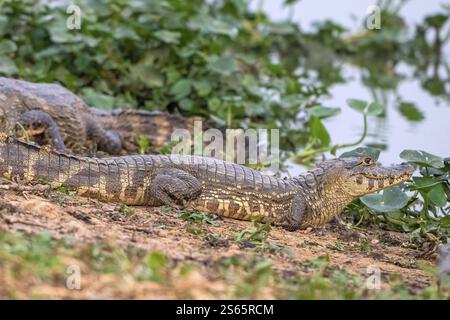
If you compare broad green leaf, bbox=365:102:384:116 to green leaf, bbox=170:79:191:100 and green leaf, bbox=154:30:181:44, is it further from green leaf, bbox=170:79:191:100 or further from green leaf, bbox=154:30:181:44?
green leaf, bbox=154:30:181:44

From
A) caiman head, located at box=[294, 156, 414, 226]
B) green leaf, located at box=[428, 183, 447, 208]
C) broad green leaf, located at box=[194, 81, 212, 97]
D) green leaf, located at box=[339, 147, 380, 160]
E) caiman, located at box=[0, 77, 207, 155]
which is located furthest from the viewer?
broad green leaf, located at box=[194, 81, 212, 97]

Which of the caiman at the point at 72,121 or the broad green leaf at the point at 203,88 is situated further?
the broad green leaf at the point at 203,88

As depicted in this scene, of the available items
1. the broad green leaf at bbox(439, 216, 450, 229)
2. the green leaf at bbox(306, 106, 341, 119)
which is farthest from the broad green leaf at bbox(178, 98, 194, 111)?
the broad green leaf at bbox(439, 216, 450, 229)

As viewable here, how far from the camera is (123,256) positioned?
18.5 ft

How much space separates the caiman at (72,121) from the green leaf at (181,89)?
0.86 metres

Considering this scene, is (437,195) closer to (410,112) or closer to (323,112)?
(323,112)

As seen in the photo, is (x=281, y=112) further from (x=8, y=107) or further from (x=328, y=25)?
(x=328, y=25)

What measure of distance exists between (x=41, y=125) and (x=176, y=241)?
340 cm

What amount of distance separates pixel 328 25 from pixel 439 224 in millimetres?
12172

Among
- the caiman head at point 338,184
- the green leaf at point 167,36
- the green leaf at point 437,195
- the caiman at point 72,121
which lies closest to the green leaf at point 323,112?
the caiman at point 72,121

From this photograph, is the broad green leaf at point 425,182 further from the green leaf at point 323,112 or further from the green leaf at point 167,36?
the green leaf at point 167,36

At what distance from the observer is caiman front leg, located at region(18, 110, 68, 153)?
9445 mm

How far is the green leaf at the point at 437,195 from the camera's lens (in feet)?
26.6

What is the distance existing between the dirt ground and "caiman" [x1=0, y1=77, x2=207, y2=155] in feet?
6.38
